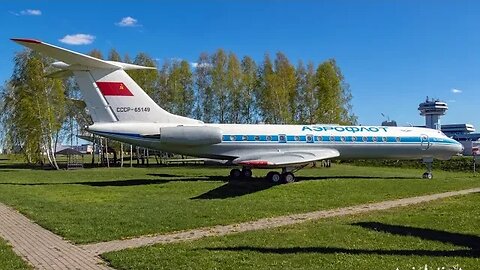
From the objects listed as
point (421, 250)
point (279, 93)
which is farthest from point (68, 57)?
point (279, 93)

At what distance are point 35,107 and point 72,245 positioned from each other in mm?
40203

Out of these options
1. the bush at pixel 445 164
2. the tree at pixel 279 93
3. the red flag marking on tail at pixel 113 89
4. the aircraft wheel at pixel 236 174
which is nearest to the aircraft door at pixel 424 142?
the aircraft wheel at pixel 236 174

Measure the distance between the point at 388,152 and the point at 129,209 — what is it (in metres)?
18.7

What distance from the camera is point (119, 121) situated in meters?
25.9

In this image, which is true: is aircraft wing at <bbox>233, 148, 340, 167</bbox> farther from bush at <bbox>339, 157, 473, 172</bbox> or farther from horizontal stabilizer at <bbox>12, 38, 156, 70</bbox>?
bush at <bbox>339, 157, 473, 172</bbox>

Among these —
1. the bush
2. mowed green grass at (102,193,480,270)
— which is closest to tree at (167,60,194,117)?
the bush

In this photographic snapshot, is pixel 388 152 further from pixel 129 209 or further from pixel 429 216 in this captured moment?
pixel 129 209

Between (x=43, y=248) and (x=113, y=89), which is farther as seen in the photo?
(x=113, y=89)

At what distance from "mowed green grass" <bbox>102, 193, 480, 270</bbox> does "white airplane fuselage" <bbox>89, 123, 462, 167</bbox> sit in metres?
14.1

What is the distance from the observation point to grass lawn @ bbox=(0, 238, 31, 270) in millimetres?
8744

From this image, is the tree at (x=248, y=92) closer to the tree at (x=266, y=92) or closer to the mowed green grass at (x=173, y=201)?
the tree at (x=266, y=92)

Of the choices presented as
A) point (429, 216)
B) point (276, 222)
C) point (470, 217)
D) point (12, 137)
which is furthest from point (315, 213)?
point (12, 137)

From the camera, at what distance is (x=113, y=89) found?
1009 inches

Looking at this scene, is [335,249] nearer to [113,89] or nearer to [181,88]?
[113,89]
